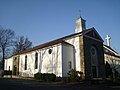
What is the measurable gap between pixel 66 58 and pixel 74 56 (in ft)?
6.80

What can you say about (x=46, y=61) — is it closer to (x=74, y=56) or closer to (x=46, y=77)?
(x=46, y=77)

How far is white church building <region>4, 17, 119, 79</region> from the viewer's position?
1064 inches

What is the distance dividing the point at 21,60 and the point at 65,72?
16.6 meters

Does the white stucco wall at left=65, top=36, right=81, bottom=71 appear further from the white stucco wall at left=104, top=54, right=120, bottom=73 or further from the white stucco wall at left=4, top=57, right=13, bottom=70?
the white stucco wall at left=4, top=57, right=13, bottom=70

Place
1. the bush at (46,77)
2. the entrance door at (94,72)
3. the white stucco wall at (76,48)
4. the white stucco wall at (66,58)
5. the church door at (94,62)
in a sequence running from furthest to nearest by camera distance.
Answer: the church door at (94,62)
the entrance door at (94,72)
the white stucco wall at (76,48)
the white stucco wall at (66,58)
the bush at (46,77)

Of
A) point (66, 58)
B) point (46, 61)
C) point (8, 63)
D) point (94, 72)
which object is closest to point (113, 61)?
point (94, 72)

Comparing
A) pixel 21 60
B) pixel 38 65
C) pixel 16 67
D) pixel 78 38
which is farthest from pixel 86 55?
pixel 16 67

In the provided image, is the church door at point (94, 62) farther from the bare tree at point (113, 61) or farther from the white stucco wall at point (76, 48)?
the bare tree at point (113, 61)

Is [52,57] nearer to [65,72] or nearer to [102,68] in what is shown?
[65,72]

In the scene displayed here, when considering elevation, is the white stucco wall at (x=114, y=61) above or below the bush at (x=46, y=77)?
above

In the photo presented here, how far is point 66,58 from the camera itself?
2755 cm

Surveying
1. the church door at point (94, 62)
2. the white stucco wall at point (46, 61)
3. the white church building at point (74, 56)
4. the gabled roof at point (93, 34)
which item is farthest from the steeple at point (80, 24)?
the white stucco wall at point (46, 61)

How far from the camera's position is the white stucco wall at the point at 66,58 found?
26.7 meters

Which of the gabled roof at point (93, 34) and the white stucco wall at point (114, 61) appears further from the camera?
the white stucco wall at point (114, 61)
